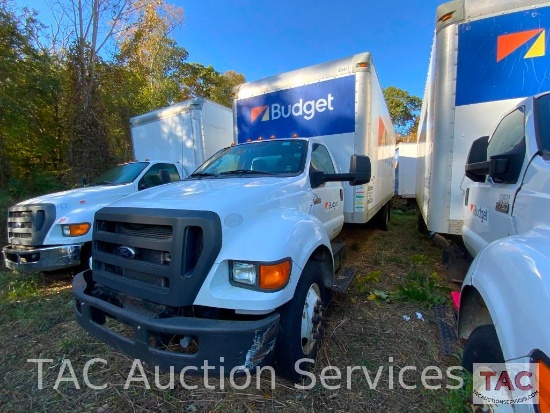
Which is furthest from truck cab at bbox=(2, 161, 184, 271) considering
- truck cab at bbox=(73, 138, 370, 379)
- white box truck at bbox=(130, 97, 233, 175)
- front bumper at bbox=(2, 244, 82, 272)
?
white box truck at bbox=(130, 97, 233, 175)

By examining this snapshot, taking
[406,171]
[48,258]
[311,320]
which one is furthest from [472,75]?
[406,171]

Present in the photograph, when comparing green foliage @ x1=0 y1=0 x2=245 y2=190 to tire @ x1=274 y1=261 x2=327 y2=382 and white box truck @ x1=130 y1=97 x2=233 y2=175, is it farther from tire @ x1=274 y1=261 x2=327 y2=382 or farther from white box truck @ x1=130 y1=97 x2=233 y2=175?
tire @ x1=274 y1=261 x2=327 y2=382

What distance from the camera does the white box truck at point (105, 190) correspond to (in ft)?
12.7

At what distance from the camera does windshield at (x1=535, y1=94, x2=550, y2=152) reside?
1.96 metres

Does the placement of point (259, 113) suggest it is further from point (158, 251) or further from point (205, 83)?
point (205, 83)

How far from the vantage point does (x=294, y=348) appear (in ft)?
6.42

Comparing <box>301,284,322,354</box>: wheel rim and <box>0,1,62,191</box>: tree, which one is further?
<box>0,1,62,191</box>: tree

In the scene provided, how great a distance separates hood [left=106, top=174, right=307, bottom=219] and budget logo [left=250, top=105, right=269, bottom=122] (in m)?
2.86

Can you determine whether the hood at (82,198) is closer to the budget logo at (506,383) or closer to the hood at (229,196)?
the hood at (229,196)

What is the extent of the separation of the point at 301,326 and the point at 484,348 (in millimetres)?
1090

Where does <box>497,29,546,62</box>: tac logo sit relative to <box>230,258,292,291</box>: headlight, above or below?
above

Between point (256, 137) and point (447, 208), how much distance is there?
357 centimetres

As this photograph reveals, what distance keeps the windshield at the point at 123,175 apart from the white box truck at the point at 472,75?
500 cm

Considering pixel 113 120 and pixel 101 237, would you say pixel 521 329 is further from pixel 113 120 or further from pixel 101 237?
pixel 113 120
